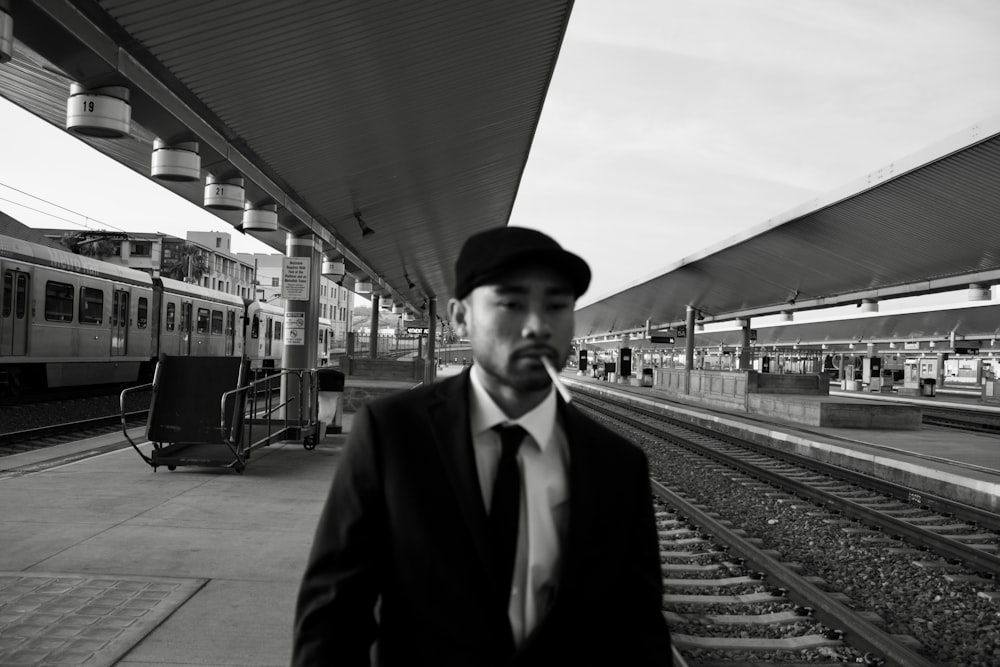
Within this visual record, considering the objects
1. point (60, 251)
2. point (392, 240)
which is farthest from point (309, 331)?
point (60, 251)

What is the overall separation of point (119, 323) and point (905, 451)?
18278 millimetres

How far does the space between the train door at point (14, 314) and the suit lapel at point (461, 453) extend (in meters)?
16.5

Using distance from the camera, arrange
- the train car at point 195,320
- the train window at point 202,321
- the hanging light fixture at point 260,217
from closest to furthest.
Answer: the hanging light fixture at point 260,217
the train car at point 195,320
the train window at point 202,321

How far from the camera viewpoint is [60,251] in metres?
17.7

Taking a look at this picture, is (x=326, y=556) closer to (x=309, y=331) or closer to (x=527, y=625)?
(x=527, y=625)

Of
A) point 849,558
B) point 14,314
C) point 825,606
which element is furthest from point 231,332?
point 825,606

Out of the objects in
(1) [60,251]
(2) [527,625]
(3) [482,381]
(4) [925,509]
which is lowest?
(4) [925,509]

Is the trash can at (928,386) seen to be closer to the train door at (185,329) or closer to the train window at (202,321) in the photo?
the train window at (202,321)

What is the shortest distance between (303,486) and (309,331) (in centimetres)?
507

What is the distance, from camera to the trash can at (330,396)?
13.0 metres

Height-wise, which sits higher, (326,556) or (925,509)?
(326,556)

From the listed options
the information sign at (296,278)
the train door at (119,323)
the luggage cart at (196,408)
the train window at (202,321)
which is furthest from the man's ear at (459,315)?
the train window at (202,321)

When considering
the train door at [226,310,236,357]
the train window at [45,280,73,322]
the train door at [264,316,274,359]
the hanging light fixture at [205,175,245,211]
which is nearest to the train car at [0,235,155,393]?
the train window at [45,280,73,322]

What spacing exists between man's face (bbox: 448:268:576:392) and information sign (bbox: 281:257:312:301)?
12032 mm
